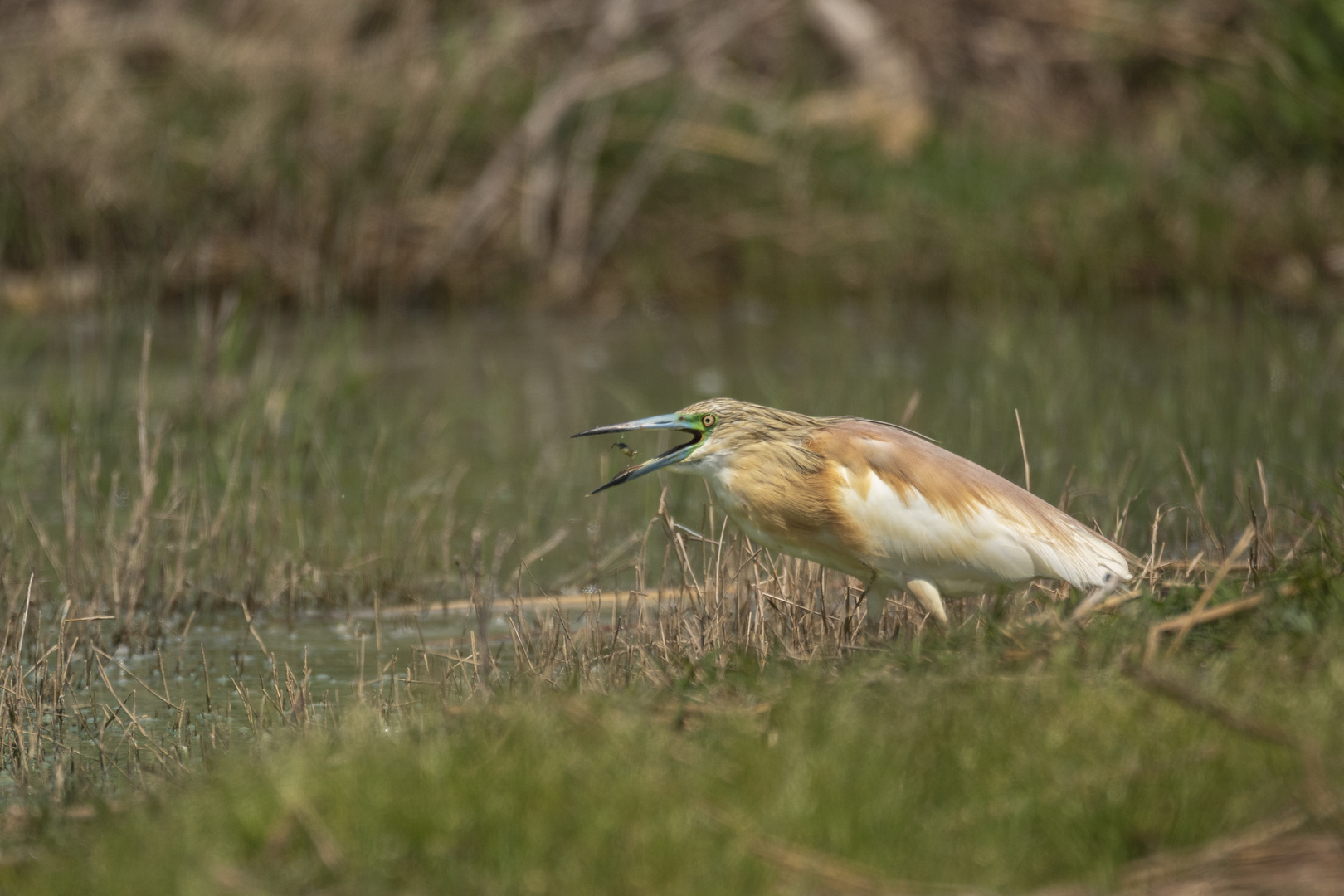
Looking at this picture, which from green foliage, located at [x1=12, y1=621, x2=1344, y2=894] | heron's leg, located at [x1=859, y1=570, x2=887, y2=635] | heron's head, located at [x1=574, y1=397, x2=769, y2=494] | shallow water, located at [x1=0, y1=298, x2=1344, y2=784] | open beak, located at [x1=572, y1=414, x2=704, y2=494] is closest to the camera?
green foliage, located at [x1=12, y1=621, x2=1344, y2=894]

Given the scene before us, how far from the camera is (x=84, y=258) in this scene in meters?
11.2

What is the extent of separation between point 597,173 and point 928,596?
27.1 ft

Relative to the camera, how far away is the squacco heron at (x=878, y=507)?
4012 mm

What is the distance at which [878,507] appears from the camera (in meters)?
4.03

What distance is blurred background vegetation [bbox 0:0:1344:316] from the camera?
1082cm

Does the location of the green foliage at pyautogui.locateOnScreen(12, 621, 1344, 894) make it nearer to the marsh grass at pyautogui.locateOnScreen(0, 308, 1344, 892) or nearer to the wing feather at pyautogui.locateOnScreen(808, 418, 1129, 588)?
the marsh grass at pyautogui.locateOnScreen(0, 308, 1344, 892)

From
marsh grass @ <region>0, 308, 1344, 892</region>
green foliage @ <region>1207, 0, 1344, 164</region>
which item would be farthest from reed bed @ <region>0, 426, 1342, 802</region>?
green foliage @ <region>1207, 0, 1344, 164</region>

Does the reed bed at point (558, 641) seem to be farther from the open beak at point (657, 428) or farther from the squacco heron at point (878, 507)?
the open beak at point (657, 428)

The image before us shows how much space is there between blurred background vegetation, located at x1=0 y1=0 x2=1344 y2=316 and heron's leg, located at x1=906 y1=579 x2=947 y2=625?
21.2 feet

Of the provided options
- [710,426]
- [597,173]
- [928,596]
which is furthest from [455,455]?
[597,173]

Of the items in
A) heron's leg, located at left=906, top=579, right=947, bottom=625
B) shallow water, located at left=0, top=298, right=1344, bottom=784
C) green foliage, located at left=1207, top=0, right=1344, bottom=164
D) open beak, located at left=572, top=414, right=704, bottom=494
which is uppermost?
green foliage, located at left=1207, top=0, right=1344, bottom=164

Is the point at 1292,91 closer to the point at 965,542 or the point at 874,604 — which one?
the point at 874,604

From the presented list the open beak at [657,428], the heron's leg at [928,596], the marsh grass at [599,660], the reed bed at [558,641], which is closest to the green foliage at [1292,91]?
the marsh grass at [599,660]

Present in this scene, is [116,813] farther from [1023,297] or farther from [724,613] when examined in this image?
[1023,297]
